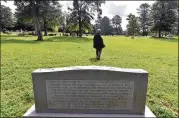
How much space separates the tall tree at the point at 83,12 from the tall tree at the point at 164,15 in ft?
63.8

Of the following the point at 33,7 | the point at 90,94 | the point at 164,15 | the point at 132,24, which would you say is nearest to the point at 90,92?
the point at 90,94

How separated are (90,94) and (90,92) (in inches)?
1.8

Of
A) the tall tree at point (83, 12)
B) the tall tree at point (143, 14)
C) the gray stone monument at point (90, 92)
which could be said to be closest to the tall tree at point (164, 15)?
the tall tree at point (83, 12)

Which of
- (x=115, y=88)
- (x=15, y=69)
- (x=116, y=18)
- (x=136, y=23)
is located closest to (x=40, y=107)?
(x=115, y=88)

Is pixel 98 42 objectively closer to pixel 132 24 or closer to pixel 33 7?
pixel 33 7

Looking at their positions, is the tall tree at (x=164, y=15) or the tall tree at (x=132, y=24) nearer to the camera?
the tall tree at (x=164, y=15)

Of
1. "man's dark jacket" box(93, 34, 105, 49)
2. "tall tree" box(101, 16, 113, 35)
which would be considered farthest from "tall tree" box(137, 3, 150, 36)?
"man's dark jacket" box(93, 34, 105, 49)

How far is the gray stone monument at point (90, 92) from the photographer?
413 cm

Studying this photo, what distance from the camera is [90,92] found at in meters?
4.24

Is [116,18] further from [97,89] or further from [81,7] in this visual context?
[97,89]

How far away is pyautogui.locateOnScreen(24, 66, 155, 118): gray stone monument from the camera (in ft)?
13.5

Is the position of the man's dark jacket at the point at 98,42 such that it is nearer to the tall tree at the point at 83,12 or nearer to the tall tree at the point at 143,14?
the tall tree at the point at 83,12

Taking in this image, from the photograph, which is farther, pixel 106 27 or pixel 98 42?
pixel 106 27

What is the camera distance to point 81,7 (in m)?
49.0
